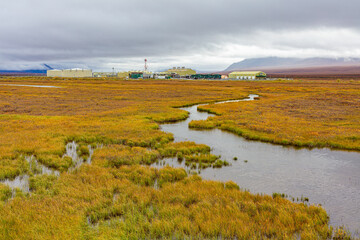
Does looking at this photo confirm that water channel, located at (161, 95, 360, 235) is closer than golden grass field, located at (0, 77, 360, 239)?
No

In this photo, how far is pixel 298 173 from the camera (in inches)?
558

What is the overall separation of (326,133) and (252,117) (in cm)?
922

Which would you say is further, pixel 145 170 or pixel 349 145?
pixel 349 145

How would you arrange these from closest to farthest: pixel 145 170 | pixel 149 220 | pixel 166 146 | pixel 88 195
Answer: pixel 149 220 → pixel 88 195 → pixel 145 170 → pixel 166 146

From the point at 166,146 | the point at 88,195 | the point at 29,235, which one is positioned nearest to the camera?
the point at 29,235

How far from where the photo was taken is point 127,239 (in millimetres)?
7609

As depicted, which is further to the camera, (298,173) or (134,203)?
(298,173)

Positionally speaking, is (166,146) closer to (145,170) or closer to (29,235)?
(145,170)

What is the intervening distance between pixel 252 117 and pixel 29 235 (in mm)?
26895

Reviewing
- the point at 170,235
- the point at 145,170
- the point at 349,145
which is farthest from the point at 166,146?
the point at 349,145

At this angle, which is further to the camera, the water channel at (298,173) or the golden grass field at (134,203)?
the water channel at (298,173)

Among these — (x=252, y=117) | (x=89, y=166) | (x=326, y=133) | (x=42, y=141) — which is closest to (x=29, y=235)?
(x=89, y=166)

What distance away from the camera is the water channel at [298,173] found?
10609mm

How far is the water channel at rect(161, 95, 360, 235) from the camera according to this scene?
10609mm
